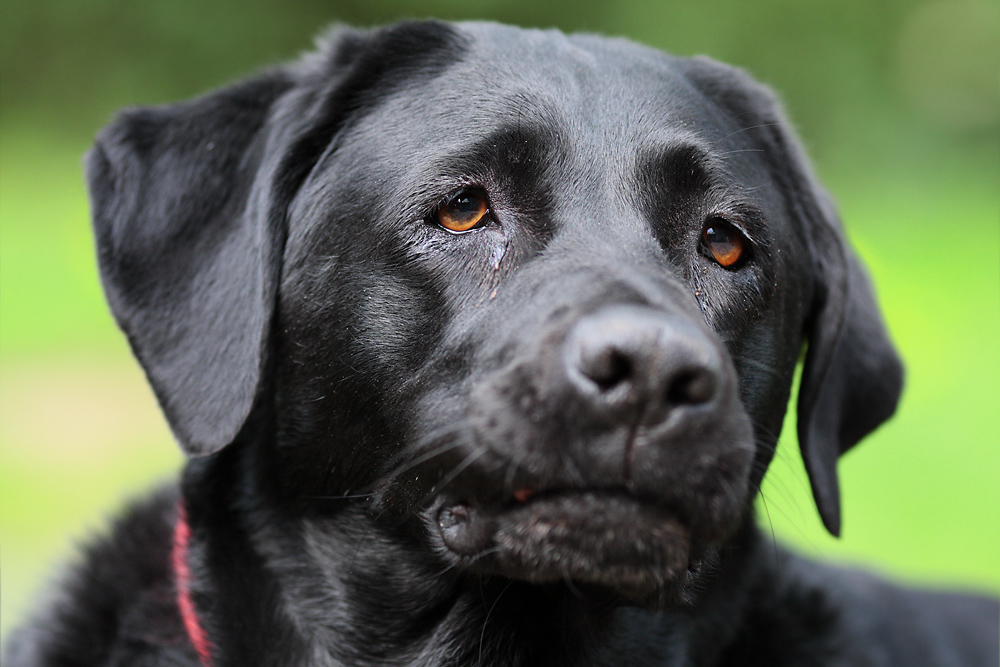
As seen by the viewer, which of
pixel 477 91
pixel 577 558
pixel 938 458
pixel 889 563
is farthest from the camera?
pixel 938 458

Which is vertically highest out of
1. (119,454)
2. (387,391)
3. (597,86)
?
(597,86)

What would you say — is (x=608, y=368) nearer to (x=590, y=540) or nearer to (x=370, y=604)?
(x=590, y=540)

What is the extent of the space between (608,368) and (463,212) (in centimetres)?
69

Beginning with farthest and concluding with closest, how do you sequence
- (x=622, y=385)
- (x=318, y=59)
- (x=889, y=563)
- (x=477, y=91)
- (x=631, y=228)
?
(x=889, y=563) → (x=318, y=59) → (x=477, y=91) → (x=631, y=228) → (x=622, y=385)

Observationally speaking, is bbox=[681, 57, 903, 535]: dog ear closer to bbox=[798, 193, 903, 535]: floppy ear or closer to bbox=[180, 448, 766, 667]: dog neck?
bbox=[798, 193, 903, 535]: floppy ear

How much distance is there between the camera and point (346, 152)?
2648 mm

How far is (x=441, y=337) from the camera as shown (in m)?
2.33

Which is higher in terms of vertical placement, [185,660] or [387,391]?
[387,391]

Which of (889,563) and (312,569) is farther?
(889,563)

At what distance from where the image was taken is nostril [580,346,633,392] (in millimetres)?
1887

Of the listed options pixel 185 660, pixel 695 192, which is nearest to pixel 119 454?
pixel 185 660

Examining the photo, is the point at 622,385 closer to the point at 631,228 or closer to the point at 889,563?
the point at 631,228

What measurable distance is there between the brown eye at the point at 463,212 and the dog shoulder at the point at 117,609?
1244mm

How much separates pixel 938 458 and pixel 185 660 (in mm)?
4912
